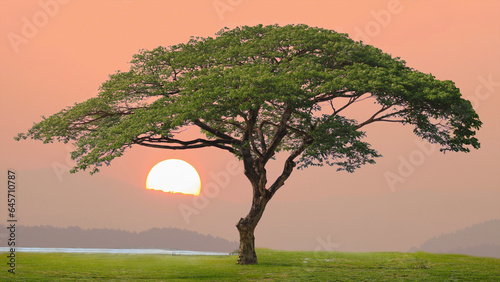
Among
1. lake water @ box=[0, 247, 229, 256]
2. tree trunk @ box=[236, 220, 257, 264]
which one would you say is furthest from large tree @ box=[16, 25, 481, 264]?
lake water @ box=[0, 247, 229, 256]

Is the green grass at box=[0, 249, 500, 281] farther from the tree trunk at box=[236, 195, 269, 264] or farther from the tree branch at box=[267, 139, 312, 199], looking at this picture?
the tree branch at box=[267, 139, 312, 199]

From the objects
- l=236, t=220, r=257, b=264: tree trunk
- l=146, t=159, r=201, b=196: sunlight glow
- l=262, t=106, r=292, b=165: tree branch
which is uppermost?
l=262, t=106, r=292, b=165: tree branch

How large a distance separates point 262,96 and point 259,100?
16.1 inches

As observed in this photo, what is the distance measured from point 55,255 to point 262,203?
1250cm

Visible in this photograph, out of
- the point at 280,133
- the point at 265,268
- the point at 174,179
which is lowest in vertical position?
the point at 265,268

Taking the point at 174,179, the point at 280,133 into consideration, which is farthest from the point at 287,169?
the point at 174,179

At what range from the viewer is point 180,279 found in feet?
66.6

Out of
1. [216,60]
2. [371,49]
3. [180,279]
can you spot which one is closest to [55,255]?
[180,279]

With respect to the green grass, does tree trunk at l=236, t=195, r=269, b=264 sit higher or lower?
higher

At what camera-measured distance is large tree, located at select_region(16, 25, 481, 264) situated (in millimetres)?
21109

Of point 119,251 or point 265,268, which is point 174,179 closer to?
point 265,268

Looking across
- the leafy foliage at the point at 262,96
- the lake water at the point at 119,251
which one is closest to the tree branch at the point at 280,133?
the leafy foliage at the point at 262,96

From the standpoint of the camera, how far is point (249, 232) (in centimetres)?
2484

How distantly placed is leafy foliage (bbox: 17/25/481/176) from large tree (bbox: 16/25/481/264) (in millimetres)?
50
